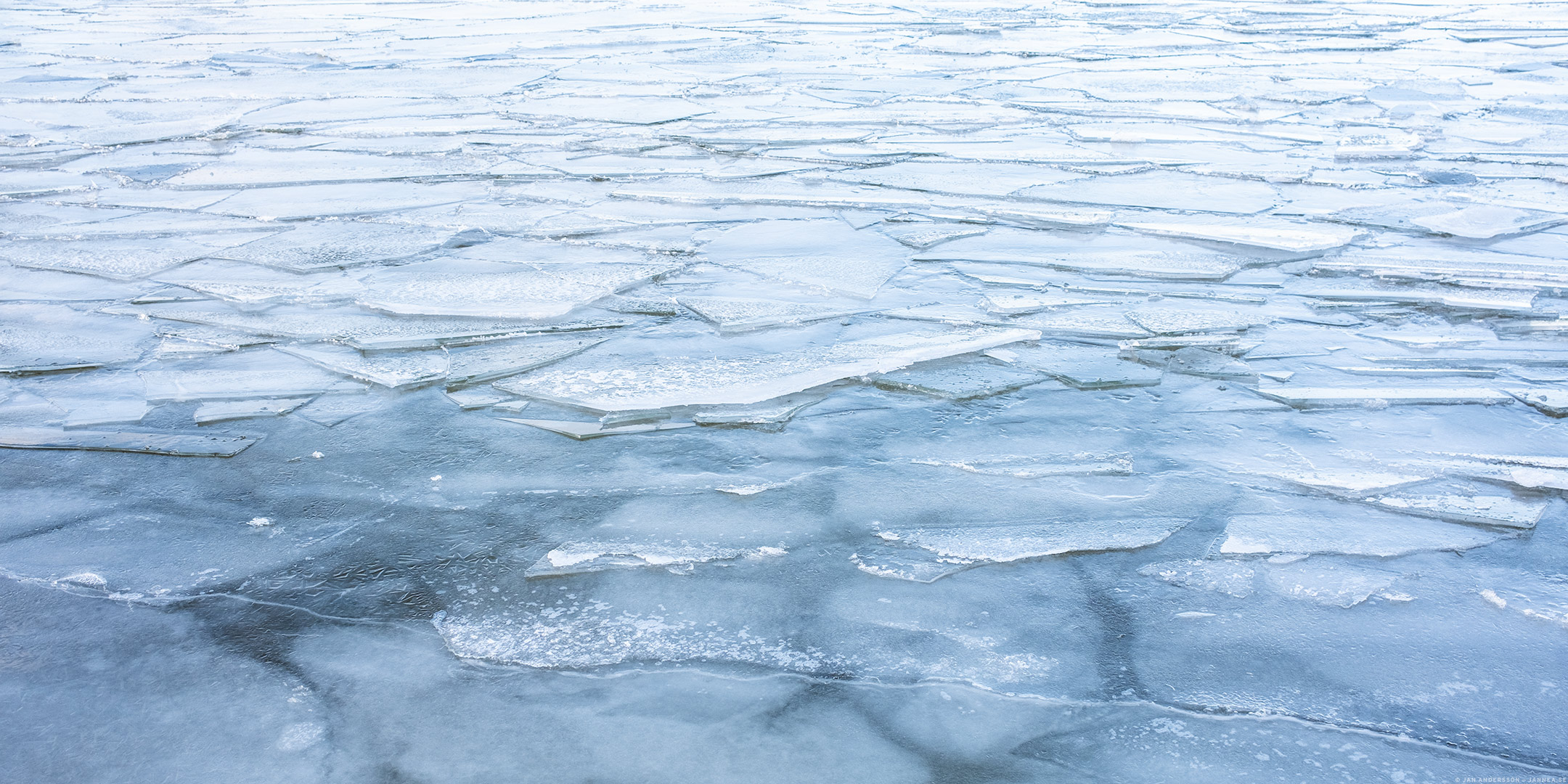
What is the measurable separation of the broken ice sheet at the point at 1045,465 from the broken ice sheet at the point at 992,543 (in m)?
0.15

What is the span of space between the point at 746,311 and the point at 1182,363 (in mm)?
903

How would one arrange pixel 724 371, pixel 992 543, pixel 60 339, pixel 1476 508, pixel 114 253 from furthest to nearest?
pixel 114 253 < pixel 60 339 < pixel 724 371 < pixel 1476 508 < pixel 992 543

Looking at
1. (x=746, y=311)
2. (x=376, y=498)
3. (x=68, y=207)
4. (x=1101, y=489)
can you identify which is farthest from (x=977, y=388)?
(x=68, y=207)


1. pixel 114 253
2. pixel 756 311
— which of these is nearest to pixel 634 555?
pixel 756 311

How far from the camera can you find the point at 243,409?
1.99 meters

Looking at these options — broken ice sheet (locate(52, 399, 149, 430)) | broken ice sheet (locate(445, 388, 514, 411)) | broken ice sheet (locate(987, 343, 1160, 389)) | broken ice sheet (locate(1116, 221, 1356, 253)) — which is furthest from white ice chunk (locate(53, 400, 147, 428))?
broken ice sheet (locate(1116, 221, 1356, 253))

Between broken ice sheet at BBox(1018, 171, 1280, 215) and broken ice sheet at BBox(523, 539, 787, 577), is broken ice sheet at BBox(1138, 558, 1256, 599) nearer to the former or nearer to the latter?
broken ice sheet at BBox(523, 539, 787, 577)

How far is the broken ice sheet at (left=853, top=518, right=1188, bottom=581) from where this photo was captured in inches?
58.6

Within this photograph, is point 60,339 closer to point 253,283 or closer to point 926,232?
point 253,283

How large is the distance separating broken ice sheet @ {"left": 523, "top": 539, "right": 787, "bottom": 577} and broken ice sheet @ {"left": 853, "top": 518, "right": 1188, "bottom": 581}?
0.50 ft

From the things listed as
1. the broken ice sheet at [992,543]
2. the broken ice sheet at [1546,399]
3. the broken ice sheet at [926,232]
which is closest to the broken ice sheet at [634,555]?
the broken ice sheet at [992,543]

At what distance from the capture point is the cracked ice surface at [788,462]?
3.94 ft

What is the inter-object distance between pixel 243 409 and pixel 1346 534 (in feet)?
5.91

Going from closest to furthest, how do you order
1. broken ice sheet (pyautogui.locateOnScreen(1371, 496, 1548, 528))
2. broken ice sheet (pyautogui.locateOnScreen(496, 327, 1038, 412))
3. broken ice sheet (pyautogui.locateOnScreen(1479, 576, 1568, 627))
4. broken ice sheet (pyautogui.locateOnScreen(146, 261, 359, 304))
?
broken ice sheet (pyautogui.locateOnScreen(1479, 576, 1568, 627)), broken ice sheet (pyautogui.locateOnScreen(1371, 496, 1548, 528)), broken ice sheet (pyautogui.locateOnScreen(496, 327, 1038, 412)), broken ice sheet (pyautogui.locateOnScreen(146, 261, 359, 304))
